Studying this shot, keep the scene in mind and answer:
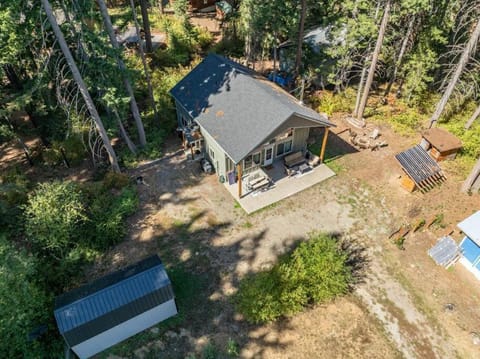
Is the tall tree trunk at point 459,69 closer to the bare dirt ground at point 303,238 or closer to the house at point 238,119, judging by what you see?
the bare dirt ground at point 303,238

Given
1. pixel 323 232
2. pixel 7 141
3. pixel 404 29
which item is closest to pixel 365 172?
pixel 323 232

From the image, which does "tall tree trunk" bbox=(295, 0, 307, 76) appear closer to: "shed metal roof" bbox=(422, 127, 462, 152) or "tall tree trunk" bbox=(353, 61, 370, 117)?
"tall tree trunk" bbox=(353, 61, 370, 117)

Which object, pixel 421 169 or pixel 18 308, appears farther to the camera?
pixel 421 169

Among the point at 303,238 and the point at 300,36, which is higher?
the point at 300,36

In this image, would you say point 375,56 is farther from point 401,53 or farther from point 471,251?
point 471,251

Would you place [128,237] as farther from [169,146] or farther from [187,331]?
[169,146]

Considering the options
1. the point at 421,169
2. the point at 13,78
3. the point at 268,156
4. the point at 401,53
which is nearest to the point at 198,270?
the point at 268,156

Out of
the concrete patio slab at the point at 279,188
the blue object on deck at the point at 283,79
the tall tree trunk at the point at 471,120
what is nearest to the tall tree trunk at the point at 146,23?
the blue object on deck at the point at 283,79
